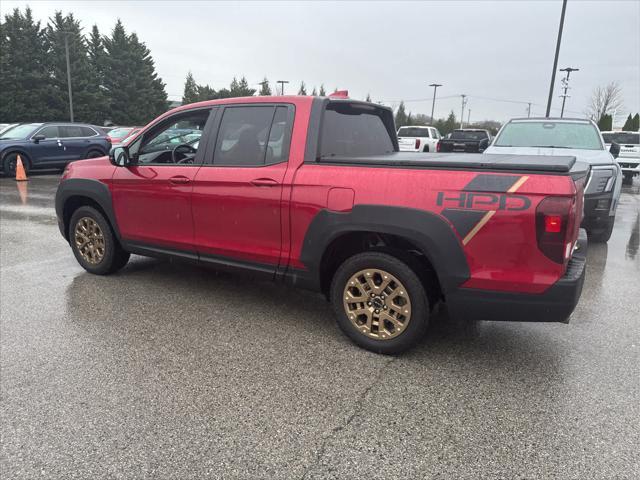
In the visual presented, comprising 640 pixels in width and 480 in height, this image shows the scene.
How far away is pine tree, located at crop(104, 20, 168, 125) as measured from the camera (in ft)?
162

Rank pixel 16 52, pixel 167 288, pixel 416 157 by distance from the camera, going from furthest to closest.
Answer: pixel 16 52, pixel 167 288, pixel 416 157

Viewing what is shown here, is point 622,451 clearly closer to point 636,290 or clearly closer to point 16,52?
point 636,290

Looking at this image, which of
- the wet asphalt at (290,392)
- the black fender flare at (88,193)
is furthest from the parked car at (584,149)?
the black fender flare at (88,193)

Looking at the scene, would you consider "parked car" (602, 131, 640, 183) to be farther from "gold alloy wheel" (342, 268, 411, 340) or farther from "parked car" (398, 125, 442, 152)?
"gold alloy wheel" (342, 268, 411, 340)

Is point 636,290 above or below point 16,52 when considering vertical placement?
below

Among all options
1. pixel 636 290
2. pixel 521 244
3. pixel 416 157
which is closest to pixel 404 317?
pixel 521 244

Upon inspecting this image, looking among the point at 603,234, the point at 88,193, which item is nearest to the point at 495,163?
the point at 88,193

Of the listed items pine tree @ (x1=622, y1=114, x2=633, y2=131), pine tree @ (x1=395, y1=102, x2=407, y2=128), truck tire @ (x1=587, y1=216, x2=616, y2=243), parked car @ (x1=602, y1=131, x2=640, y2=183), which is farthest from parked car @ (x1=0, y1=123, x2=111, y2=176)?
pine tree @ (x1=395, y1=102, x2=407, y2=128)

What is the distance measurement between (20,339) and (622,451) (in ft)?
13.2

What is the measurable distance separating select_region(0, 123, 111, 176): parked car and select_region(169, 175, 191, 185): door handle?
13.3 metres

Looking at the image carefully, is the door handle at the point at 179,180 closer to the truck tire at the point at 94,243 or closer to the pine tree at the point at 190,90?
the truck tire at the point at 94,243

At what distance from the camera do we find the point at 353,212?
3.30m

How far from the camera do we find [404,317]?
3312 millimetres

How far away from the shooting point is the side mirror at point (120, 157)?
15.1 ft
